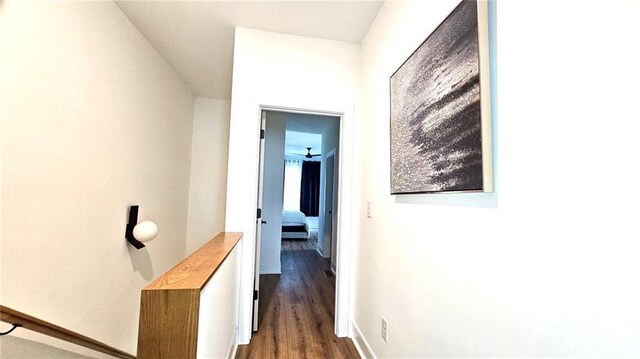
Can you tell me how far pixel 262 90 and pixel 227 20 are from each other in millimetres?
607

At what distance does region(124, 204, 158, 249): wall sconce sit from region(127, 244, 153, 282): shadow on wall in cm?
7

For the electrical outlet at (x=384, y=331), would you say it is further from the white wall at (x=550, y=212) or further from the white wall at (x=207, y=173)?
the white wall at (x=207, y=173)

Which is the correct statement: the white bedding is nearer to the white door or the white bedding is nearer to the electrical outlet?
the white door

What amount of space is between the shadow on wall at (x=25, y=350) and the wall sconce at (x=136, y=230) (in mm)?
871

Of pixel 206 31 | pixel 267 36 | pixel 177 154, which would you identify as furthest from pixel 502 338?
pixel 177 154

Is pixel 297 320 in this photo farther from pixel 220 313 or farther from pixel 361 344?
pixel 220 313

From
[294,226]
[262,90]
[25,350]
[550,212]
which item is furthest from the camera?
[294,226]

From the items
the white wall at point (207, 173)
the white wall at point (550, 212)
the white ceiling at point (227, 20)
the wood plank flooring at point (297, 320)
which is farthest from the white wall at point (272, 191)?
the white wall at point (550, 212)

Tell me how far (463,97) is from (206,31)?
2239 millimetres

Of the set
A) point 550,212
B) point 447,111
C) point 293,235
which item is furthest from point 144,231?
point 293,235

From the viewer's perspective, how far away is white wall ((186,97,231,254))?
149 inches

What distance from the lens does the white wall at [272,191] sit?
13.3ft

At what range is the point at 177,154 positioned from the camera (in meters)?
3.30

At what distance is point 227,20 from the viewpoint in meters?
2.14
